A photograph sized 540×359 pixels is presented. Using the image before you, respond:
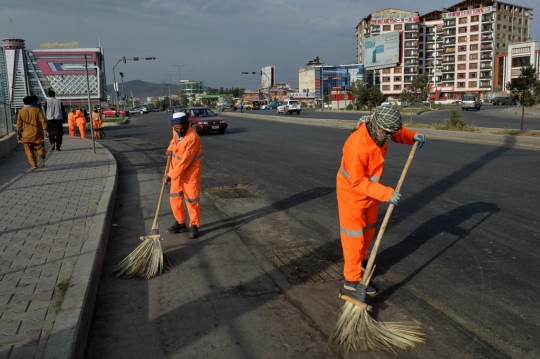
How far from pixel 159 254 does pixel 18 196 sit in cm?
422

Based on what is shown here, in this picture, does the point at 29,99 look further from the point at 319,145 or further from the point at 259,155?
the point at 319,145

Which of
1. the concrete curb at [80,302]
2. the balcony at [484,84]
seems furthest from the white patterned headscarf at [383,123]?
the balcony at [484,84]

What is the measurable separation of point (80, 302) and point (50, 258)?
1.33m

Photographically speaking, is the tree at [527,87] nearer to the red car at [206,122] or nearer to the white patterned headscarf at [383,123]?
the red car at [206,122]

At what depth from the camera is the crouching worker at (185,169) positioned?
20.2 ft

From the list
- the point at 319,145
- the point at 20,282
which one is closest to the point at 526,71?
the point at 319,145

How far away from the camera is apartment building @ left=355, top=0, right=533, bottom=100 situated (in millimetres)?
104125

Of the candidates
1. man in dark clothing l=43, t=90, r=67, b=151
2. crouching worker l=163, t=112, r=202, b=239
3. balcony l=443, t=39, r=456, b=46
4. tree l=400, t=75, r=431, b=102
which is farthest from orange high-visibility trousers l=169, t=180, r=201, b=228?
balcony l=443, t=39, r=456, b=46

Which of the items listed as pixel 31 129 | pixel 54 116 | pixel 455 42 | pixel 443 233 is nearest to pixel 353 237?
pixel 443 233

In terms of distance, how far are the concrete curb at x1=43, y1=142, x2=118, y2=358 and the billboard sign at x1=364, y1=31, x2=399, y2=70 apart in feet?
165

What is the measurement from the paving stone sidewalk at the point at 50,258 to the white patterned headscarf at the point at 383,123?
8.90 ft

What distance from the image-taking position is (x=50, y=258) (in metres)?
5.00

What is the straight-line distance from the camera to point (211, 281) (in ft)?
16.1

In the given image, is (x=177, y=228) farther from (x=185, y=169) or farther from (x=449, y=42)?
(x=449, y=42)
